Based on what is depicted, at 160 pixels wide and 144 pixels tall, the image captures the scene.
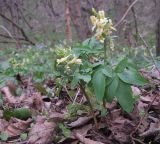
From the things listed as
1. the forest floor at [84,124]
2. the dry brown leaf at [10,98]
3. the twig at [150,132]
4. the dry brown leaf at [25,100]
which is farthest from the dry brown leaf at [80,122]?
the dry brown leaf at [10,98]

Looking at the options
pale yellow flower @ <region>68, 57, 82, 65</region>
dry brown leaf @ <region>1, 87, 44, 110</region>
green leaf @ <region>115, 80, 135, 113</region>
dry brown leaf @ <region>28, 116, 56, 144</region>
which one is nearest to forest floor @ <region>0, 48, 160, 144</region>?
dry brown leaf @ <region>28, 116, 56, 144</region>

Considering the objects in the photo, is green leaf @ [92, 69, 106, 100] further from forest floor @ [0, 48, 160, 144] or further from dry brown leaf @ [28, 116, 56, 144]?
dry brown leaf @ [28, 116, 56, 144]

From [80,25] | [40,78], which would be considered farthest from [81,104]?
[80,25]

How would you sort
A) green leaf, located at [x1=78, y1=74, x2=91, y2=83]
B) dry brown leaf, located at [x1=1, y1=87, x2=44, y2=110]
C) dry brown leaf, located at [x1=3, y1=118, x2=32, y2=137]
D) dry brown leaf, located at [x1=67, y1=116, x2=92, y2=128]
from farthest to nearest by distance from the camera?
dry brown leaf, located at [x1=1, y1=87, x2=44, y2=110], dry brown leaf, located at [x1=3, y1=118, x2=32, y2=137], dry brown leaf, located at [x1=67, y1=116, x2=92, y2=128], green leaf, located at [x1=78, y1=74, x2=91, y2=83]

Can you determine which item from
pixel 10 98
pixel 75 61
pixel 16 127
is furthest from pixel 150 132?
pixel 10 98

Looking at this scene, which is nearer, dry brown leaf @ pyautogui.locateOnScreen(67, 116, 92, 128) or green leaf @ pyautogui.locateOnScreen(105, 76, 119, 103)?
green leaf @ pyautogui.locateOnScreen(105, 76, 119, 103)

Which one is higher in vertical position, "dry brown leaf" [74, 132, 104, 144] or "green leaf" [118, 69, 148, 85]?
"green leaf" [118, 69, 148, 85]
